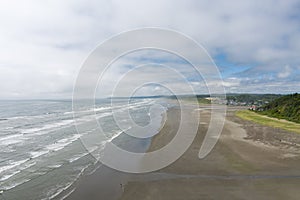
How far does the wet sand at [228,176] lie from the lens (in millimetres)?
12680

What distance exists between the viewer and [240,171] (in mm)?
16156

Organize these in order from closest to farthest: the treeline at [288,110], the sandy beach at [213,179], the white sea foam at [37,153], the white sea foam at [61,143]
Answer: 1. the sandy beach at [213,179]
2. the white sea foam at [37,153]
3. the white sea foam at [61,143]
4. the treeline at [288,110]

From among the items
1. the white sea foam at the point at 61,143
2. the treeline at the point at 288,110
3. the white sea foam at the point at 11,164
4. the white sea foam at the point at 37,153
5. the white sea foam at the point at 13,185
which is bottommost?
the white sea foam at the point at 13,185

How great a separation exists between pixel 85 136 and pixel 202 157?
14.1 m

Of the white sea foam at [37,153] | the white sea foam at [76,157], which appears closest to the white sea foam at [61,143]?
the white sea foam at [37,153]

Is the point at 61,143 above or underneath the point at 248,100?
underneath

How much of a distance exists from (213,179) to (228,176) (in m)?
1.04

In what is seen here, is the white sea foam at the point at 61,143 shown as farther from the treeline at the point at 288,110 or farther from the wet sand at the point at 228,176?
the treeline at the point at 288,110

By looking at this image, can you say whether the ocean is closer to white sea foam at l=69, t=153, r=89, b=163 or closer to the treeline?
white sea foam at l=69, t=153, r=89, b=163

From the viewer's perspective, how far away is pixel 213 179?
48.5 ft

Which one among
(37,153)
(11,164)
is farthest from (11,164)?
(37,153)

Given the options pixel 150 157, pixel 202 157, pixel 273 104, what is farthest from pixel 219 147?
pixel 273 104

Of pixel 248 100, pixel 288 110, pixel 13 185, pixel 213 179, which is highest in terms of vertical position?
pixel 248 100

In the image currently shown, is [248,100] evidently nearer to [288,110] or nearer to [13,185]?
[288,110]
